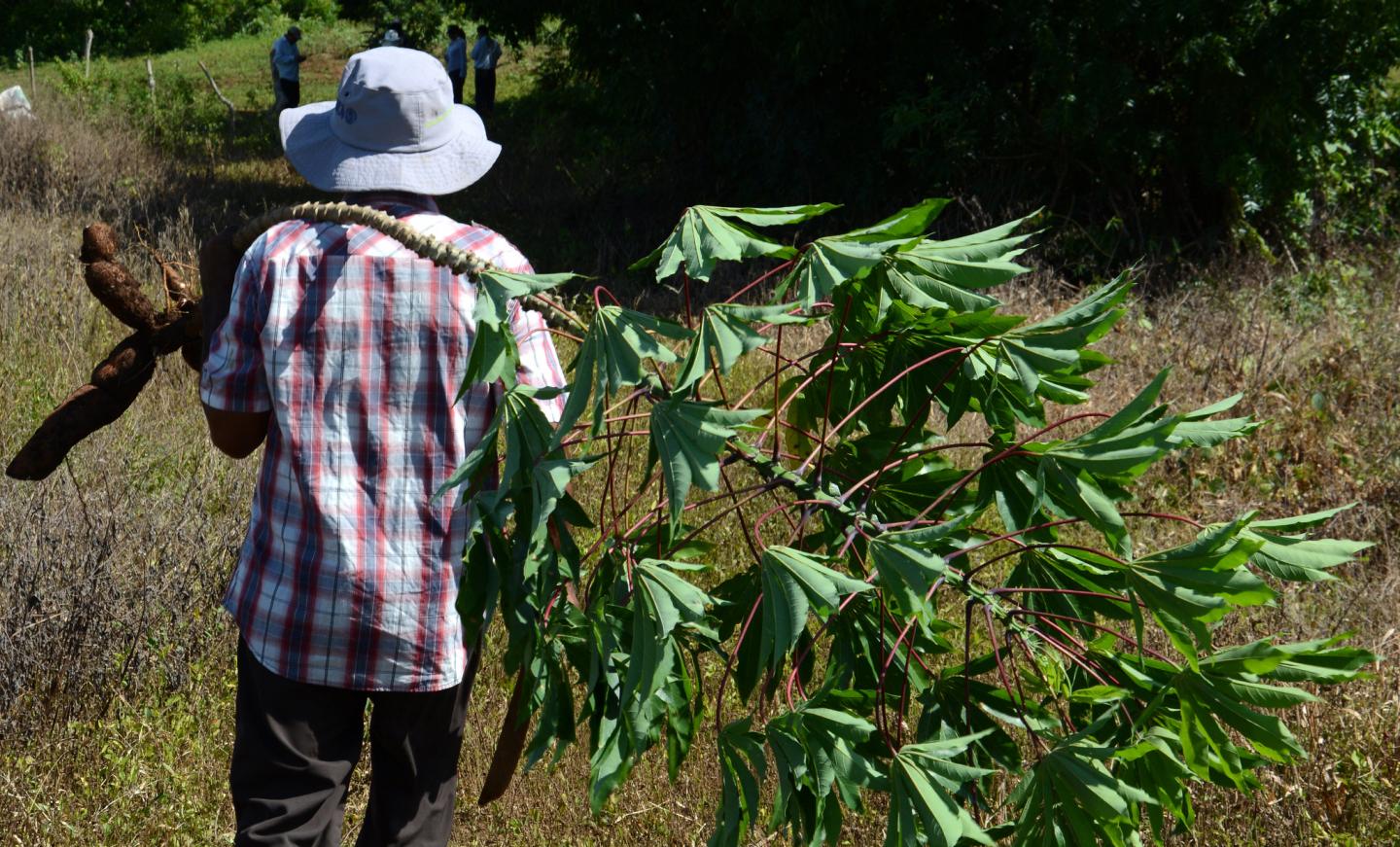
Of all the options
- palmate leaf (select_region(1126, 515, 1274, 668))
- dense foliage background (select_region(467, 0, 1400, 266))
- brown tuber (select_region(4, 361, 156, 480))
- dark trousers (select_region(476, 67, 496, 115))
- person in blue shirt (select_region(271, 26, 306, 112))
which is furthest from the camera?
dark trousers (select_region(476, 67, 496, 115))

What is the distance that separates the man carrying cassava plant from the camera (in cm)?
200

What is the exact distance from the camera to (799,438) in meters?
2.07

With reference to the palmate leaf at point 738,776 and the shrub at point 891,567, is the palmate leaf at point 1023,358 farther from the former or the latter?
the palmate leaf at point 738,776

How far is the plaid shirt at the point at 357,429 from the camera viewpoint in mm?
1997

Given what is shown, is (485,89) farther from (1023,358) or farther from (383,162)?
(1023,358)

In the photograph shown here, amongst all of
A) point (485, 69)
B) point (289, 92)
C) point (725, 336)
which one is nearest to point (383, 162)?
point (725, 336)

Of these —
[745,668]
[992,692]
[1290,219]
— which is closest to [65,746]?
[745,668]

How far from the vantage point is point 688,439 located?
4.94 ft

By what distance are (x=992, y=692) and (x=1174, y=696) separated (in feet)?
0.83

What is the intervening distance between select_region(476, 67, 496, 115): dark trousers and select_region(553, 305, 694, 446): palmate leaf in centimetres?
1710

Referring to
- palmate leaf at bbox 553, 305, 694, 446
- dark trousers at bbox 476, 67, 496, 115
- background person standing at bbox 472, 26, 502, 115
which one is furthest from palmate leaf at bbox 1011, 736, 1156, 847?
dark trousers at bbox 476, 67, 496, 115

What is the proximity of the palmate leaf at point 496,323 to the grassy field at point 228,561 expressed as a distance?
1.23 meters

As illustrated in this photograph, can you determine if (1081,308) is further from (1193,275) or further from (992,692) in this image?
(1193,275)

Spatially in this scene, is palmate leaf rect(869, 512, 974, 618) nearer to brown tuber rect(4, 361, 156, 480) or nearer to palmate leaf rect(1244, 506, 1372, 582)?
palmate leaf rect(1244, 506, 1372, 582)
